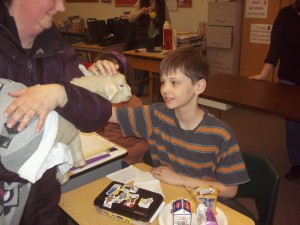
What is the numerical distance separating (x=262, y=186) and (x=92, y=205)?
2.53ft

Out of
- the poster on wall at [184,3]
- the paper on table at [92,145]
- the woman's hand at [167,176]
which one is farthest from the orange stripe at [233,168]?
the poster on wall at [184,3]

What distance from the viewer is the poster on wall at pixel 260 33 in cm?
420

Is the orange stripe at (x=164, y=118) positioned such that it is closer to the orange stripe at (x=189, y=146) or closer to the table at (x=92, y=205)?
the orange stripe at (x=189, y=146)

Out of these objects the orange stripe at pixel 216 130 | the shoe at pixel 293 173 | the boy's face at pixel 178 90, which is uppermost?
the boy's face at pixel 178 90

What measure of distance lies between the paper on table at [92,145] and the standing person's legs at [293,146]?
5.67 feet

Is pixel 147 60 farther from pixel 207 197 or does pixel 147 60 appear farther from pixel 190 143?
pixel 207 197

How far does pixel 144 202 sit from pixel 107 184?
0.26m

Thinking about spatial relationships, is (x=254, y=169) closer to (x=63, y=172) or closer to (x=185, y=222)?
(x=185, y=222)

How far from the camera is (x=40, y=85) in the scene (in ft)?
2.63

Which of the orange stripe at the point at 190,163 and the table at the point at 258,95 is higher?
the table at the point at 258,95

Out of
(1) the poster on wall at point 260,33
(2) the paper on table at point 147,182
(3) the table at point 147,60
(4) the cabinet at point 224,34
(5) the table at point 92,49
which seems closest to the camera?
(2) the paper on table at point 147,182

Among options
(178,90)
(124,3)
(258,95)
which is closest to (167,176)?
(178,90)

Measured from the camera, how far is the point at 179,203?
1143 millimetres

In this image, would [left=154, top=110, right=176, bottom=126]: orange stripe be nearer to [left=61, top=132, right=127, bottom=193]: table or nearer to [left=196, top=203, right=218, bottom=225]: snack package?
[left=61, top=132, right=127, bottom=193]: table
